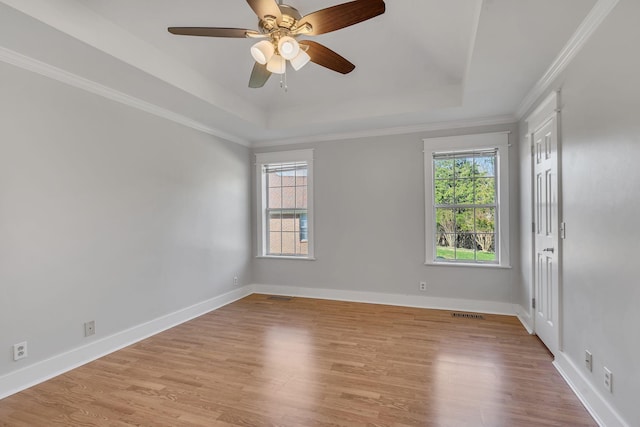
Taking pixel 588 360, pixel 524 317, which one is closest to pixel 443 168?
pixel 524 317

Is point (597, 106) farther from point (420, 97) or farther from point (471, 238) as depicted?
point (471, 238)

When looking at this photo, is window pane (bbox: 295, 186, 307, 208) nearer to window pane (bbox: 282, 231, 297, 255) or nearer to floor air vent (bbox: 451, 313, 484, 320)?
window pane (bbox: 282, 231, 297, 255)

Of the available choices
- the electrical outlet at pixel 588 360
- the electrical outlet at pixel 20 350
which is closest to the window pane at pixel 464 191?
the electrical outlet at pixel 588 360

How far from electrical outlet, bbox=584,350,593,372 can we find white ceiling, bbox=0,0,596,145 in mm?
2149

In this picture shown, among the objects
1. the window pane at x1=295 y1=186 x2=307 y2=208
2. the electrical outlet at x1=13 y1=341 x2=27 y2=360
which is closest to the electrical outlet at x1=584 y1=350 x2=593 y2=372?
the window pane at x1=295 y1=186 x2=307 y2=208

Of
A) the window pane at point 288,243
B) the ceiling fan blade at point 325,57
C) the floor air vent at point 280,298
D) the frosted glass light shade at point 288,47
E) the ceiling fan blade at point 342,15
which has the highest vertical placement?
the ceiling fan blade at point 325,57

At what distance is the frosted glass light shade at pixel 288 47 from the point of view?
1896 mm

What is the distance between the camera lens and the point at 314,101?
4.21 m

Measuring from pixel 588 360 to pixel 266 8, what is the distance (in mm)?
2955

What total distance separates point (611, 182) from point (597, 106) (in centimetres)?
52

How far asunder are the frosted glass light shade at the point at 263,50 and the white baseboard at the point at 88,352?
9.38 ft

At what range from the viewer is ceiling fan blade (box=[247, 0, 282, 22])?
5.61 ft

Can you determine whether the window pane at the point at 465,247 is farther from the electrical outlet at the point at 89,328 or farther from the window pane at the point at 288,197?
the electrical outlet at the point at 89,328

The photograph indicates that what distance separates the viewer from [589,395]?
2076mm
